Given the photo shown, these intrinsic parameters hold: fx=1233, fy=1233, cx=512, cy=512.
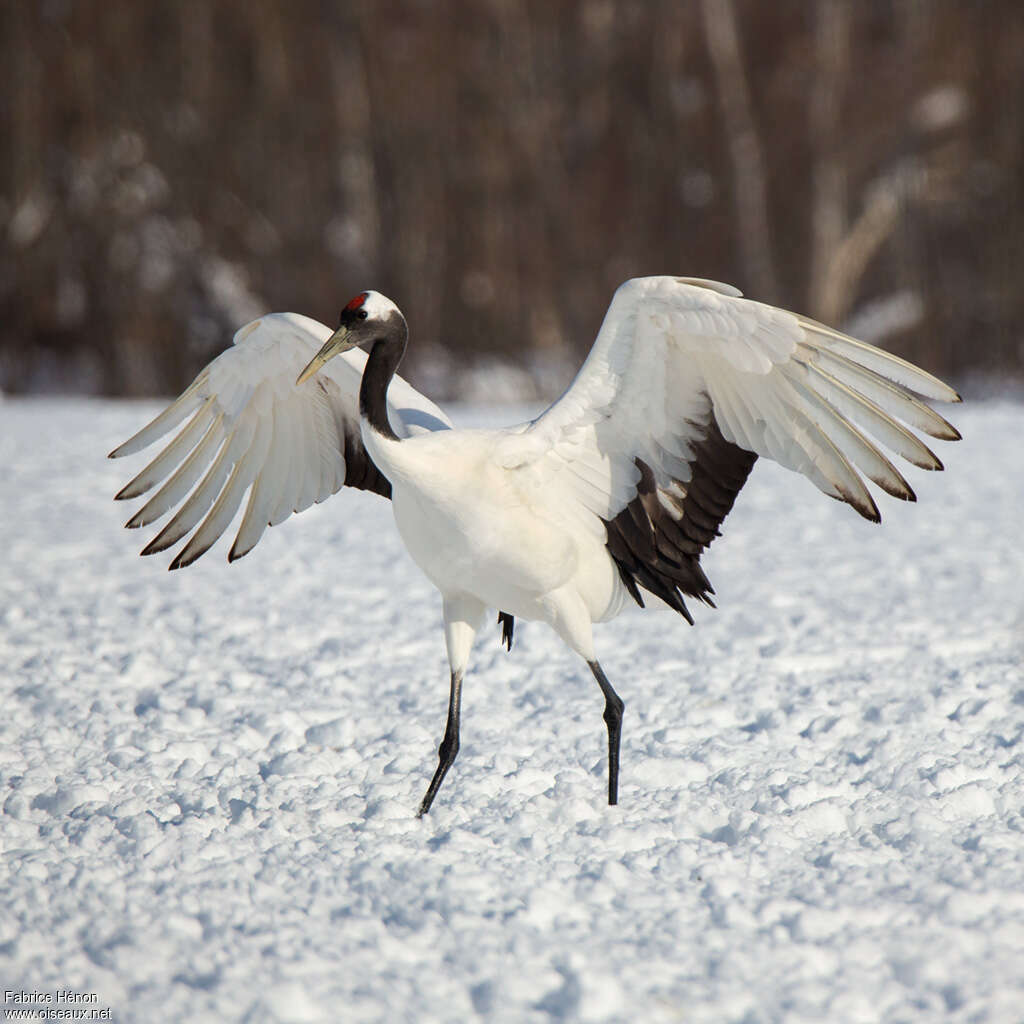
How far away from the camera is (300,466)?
12.9 ft

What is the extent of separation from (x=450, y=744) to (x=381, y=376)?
1079 millimetres

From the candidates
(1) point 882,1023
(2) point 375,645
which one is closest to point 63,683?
(2) point 375,645

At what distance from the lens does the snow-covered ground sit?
2.59m

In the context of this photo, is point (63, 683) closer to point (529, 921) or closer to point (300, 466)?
point (300, 466)

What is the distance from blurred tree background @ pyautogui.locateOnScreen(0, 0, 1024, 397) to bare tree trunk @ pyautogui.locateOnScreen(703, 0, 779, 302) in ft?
0.13

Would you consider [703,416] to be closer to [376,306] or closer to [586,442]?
[586,442]

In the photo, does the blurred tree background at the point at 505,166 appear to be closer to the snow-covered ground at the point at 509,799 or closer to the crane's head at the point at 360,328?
the snow-covered ground at the point at 509,799

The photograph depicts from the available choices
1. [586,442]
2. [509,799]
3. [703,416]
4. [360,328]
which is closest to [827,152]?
[703,416]

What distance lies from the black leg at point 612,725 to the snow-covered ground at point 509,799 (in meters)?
0.06

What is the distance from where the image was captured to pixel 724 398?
3379 mm

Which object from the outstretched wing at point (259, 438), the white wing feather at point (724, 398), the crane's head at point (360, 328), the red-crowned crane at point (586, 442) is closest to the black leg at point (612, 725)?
the red-crowned crane at point (586, 442)

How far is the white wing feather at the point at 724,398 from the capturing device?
316 cm

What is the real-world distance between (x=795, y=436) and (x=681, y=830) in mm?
1098

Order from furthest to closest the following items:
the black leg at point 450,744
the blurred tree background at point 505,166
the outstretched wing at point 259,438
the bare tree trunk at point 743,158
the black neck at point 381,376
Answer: the bare tree trunk at point 743,158
the blurred tree background at point 505,166
the outstretched wing at point 259,438
the black leg at point 450,744
the black neck at point 381,376
